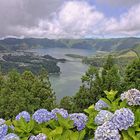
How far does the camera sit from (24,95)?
28.7m

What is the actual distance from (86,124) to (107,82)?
2838 cm

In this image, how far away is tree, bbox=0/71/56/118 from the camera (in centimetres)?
2763

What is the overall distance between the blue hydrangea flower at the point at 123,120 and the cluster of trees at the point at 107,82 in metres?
26.3

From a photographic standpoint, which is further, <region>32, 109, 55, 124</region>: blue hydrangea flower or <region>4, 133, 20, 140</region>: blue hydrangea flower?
<region>32, 109, 55, 124</region>: blue hydrangea flower

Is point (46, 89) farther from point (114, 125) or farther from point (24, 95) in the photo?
point (114, 125)

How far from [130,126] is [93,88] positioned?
29.6 metres

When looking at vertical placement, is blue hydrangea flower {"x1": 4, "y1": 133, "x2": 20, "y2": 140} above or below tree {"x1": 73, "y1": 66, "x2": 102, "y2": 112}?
above

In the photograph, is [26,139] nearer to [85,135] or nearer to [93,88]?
[85,135]

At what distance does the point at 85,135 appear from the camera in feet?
10.4

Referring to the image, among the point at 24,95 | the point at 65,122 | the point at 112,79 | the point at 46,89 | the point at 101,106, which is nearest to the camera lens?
the point at 65,122

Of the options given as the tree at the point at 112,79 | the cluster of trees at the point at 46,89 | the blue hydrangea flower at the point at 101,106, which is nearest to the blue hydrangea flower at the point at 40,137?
the blue hydrangea flower at the point at 101,106

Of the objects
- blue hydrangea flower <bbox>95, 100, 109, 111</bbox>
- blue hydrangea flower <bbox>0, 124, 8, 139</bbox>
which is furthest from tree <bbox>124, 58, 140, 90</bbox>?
blue hydrangea flower <bbox>0, 124, 8, 139</bbox>

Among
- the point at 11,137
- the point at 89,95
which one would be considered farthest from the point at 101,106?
the point at 89,95

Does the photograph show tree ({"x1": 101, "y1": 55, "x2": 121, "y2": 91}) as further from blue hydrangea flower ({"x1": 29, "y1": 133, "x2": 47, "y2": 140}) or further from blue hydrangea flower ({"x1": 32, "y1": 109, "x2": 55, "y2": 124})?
blue hydrangea flower ({"x1": 29, "y1": 133, "x2": 47, "y2": 140})
